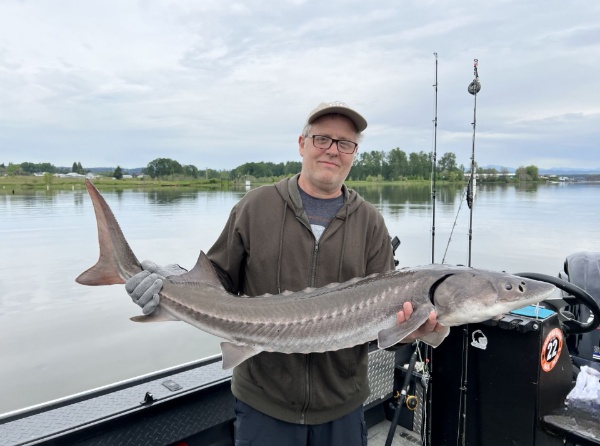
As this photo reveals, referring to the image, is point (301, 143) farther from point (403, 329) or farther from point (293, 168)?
point (293, 168)

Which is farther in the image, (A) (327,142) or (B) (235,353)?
(A) (327,142)

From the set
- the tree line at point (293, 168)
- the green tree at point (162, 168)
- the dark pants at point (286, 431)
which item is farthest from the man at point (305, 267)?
the green tree at point (162, 168)

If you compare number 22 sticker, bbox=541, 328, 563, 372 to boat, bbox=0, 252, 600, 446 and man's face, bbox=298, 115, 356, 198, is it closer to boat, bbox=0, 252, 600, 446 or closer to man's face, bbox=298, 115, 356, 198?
boat, bbox=0, 252, 600, 446

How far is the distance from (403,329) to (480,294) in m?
0.32

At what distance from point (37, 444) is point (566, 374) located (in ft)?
8.17

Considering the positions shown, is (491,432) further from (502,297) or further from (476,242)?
(476,242)

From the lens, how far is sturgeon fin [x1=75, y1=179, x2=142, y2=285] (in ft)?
6.61

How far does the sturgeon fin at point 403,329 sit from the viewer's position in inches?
70.4

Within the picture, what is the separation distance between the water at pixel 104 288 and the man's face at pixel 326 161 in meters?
3.08

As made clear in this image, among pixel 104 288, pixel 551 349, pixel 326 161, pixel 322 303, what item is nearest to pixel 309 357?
pixel 322 303

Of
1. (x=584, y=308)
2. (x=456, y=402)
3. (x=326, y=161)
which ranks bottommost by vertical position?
(x=456, y=402)

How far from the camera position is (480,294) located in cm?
179

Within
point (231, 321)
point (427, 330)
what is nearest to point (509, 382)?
point (427, 330)

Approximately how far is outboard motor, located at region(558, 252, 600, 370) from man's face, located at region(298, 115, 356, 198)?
1.74 meters
